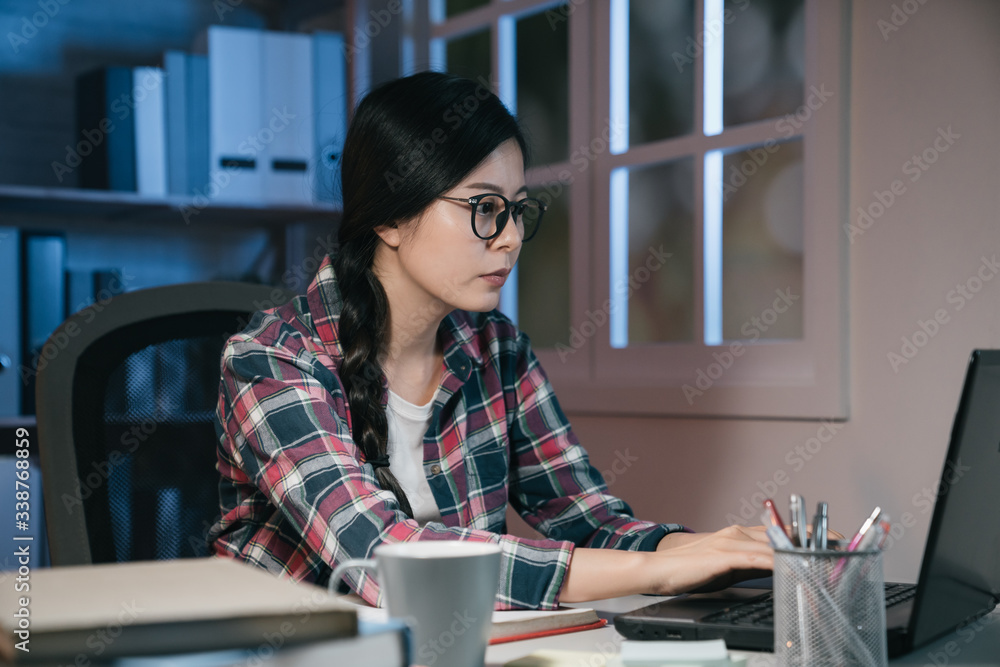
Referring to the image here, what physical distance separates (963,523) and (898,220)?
2.84ft

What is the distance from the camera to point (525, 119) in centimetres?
238

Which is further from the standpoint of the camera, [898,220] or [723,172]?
[723,172]

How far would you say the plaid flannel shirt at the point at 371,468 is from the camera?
3.09ft

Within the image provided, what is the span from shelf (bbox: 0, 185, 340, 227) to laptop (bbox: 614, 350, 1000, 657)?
183 centimetres

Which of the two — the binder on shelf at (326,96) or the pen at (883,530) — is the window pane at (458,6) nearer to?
the binder on shelf at (326,96)

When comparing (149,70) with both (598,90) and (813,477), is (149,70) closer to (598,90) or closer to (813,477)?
(598,90)

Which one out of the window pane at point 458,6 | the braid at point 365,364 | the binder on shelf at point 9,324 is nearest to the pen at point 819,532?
the braid at point 365,364

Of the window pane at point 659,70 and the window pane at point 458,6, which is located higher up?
the window pane at point 458,6

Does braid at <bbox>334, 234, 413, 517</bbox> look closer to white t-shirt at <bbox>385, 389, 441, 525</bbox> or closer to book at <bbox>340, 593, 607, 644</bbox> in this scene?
white t-shirt at <bbox>385, 389, 441, 525</bbox>

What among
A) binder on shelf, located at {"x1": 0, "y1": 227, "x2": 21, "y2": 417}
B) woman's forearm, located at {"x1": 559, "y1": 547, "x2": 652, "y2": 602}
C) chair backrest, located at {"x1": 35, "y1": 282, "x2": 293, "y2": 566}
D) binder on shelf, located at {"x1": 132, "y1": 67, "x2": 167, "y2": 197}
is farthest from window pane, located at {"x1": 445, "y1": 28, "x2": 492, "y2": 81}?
woman's forearm, located at {"x1": 559, "y1": 547, "x2": 652, "y2": 602}

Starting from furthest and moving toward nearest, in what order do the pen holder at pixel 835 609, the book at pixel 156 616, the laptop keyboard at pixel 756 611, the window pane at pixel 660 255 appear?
the window pane at pixel 660 255
the laptop keyboard at pixel 756 611
the pen holder at pixel 835 609
the book at pixel 156 616

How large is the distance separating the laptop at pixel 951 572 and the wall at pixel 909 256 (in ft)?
2.04

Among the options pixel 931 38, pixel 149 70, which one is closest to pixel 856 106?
pixel 931 38

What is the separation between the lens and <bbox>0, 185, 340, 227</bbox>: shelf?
2.26 meters
